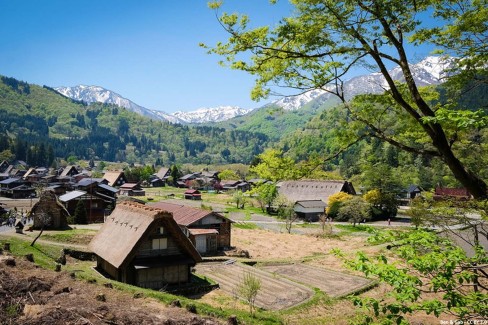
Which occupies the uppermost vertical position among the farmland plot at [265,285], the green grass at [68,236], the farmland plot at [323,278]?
the green grass at [68,236]

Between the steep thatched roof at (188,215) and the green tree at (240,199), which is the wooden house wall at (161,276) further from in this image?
the green tree at (240,199)

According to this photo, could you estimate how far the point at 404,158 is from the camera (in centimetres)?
10062

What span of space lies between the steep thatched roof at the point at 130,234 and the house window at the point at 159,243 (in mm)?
614

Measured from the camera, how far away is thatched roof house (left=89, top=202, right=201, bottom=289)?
21.6 metres

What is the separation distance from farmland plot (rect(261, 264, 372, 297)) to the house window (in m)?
9.26

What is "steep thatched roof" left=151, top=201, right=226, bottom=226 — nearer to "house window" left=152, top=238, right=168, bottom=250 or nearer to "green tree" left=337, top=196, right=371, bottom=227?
"house window" left=152, top=238, right=168, bottom=250

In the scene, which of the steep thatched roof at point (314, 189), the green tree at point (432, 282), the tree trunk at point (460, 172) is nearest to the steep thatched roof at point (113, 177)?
the steep thatched roof at point (314, 189)

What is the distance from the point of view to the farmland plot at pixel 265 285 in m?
20.6

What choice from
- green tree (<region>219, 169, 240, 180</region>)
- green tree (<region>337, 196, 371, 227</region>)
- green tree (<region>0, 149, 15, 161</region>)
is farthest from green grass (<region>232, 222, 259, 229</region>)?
green tree (<region>0, 149, 15, 161</region>)

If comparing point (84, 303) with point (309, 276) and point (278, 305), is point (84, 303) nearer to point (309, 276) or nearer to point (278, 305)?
point (278, 305)

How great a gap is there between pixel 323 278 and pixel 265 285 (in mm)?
5234

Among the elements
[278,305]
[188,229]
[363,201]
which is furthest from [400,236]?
[363,201]

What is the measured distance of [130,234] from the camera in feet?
74.2

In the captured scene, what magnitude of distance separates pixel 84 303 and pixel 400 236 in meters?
12.0
